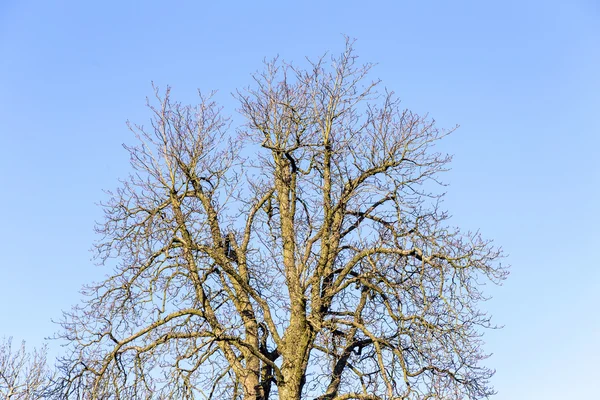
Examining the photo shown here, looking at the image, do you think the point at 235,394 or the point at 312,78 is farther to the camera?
the point at 312,78

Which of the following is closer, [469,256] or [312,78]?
[469,256]

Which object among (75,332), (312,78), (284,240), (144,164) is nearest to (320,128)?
(312,78)

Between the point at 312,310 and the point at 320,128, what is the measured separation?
3.24m

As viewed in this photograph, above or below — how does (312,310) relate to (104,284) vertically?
below

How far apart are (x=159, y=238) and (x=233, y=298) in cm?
166

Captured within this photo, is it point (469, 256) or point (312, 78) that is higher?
point (312, 78)

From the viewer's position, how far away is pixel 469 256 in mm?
12117

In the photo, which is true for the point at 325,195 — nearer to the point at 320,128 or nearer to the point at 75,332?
the point at 320,128

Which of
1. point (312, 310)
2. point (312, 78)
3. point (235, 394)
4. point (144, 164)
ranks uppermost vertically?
point (312, 78)

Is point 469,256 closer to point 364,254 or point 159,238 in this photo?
point 364,254

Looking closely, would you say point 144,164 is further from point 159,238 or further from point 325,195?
point 325,195

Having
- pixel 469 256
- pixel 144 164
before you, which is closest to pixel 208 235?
pixel 144 164

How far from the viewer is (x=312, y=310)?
11.9 meters

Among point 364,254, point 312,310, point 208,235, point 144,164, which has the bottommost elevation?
point 312,310
